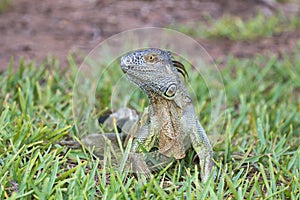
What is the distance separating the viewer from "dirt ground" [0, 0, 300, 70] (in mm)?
5578

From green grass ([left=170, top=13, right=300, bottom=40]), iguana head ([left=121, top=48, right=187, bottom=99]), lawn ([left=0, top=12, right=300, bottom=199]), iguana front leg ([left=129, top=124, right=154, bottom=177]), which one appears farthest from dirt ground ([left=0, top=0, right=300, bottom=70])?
iguana head ([left=121, top=48, right=187, bottom=99])

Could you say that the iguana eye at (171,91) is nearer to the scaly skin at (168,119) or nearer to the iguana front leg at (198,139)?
the scaly skin at (168,119)

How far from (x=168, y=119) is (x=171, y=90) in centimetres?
17

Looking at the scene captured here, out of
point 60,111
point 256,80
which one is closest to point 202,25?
point 256,80

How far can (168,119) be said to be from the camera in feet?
9.77

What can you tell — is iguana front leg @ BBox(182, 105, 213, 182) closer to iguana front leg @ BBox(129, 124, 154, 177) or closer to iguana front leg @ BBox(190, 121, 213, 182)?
iguana front leg @ BBox(190, 121, 213, 182)

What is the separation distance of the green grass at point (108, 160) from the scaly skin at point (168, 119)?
11cm

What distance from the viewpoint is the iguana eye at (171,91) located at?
114 inches

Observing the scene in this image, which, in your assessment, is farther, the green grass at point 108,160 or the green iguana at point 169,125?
the green iguana at point 169,125

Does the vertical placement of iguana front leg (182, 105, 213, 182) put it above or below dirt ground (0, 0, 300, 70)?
below

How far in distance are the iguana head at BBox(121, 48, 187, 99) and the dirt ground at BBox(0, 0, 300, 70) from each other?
2.43 metres

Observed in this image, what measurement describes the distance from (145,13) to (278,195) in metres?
4.17

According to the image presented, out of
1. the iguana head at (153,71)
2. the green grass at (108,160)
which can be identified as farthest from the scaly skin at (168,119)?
the green grass at (108,160)

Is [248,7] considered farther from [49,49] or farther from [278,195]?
[278,195]
